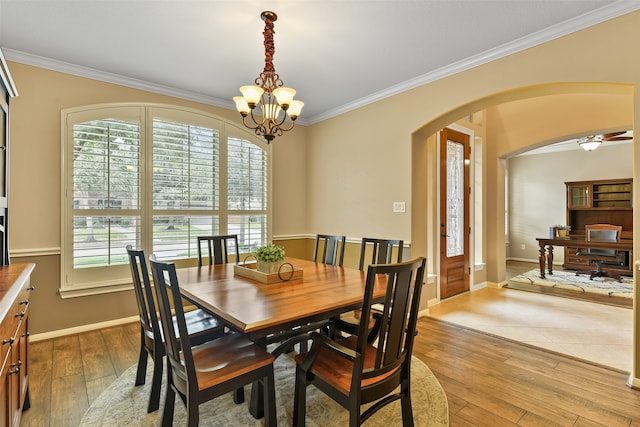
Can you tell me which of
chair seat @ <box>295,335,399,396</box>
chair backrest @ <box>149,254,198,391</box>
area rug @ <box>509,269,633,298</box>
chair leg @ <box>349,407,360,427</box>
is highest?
chair backrest @ <box>149,254,198,391</box>

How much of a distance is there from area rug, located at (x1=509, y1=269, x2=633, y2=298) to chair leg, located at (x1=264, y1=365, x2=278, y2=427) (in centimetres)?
552

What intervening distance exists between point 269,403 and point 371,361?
580 millimetres

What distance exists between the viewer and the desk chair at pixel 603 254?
227 inches

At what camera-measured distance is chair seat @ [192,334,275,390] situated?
1522mm

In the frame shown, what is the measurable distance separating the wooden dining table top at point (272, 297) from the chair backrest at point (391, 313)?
0.30m

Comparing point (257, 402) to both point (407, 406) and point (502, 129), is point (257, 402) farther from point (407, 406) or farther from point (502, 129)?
point (502, 129)

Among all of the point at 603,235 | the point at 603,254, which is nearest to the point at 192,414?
the point at 603,254

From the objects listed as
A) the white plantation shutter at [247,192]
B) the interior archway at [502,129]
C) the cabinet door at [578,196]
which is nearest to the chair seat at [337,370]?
the interior archway at [502,129]

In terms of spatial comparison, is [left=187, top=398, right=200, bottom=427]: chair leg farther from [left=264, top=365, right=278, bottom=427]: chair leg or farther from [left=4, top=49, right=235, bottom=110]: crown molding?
[left=4, top=49, right=235, bottom=110]: crown molding

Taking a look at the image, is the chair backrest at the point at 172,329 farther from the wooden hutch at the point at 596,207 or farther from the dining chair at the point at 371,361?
the wooden hutch at the point at 596,207

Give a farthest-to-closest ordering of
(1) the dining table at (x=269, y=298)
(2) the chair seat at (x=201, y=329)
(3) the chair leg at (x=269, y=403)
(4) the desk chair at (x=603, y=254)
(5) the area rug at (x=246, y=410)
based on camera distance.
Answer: (4) the desk chair at (x=603, y=254)
(2) the chair seat at (x=201, y=329)
(5) the area rug at (x=246, y=410)
(3) the chair leg at (x=269, y=403)
(1) the dining table at (x=269, y=298)

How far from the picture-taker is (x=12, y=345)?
1485 millimetres

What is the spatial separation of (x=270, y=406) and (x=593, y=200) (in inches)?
330

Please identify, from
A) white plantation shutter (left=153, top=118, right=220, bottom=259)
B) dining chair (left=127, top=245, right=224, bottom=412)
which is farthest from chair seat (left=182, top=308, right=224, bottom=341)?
white plantation shutter (left=153, top=118, right=220, bottom=259)
